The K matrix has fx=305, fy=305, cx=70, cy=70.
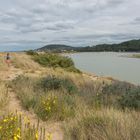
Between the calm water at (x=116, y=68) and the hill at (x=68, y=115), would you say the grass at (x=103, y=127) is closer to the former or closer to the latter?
the hill at (x=68, y=115)

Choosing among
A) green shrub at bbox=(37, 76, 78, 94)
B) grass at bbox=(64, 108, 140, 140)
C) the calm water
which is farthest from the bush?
the calm water

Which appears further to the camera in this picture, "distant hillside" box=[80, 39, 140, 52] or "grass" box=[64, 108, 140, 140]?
"distant hillside" box=[80, 39, 140, 52]

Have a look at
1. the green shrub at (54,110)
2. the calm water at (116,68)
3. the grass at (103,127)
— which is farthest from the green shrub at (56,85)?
the calm water at (116,68)

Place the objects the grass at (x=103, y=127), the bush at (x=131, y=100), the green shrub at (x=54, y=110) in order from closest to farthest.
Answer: the grass at (x=103, y=127) → the green shrub at (x=54, y=110) → the bush at (x=131, y=100)

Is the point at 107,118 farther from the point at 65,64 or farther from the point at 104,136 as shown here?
the point at 65,64

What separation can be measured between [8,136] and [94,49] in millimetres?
159205

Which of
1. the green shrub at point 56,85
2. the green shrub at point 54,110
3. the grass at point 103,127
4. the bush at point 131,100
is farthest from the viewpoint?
the green shrub at point 56,85

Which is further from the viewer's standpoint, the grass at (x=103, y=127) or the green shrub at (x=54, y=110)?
the green shrub at (x=54, y=110)

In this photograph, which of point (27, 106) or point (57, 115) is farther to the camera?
point (27, 106)

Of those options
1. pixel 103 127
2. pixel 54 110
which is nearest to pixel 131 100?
pixel 54 110

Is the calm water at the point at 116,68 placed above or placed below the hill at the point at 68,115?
below

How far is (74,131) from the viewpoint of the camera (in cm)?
563

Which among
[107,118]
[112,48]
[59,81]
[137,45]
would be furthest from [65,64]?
[112,48]

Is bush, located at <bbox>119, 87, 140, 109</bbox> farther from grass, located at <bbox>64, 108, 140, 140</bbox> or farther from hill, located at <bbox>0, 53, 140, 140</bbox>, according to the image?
grass, located at <bbox>64, 108, 140, 140</bbox>
